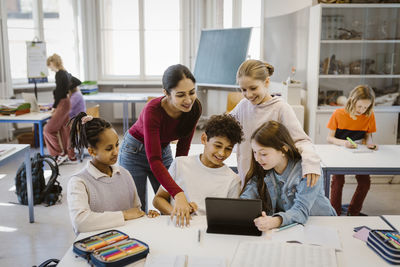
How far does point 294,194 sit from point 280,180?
9 cm

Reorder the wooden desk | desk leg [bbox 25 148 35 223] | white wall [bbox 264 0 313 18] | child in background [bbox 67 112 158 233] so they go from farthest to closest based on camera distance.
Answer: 1. white wall [bbox 264 0 313 18]
2. the wooden desk
3. desk leg [bbox 25 148 35 223]
4. child in background [bbox 67 112 158 233]

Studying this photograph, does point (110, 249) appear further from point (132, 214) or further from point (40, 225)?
point (40, 225)

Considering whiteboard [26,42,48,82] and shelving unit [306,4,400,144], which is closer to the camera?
shelving unit [306,4,400,144]

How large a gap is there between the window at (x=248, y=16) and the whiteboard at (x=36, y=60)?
3.10 meters

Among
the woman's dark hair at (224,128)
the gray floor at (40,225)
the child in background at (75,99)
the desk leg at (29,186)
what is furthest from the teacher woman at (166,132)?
the child in background at (75,99)

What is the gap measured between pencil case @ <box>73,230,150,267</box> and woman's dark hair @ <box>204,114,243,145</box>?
0.64 m

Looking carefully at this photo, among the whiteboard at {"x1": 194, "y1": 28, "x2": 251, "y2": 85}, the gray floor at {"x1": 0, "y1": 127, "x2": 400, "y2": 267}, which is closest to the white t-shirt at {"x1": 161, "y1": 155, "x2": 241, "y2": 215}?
the gray floor at {"x1": 0, "y1": 127, "x2": 400, "y2": 267}

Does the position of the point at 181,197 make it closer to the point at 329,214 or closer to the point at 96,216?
the point at 96,216

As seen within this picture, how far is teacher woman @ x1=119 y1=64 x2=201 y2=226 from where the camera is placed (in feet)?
5.89

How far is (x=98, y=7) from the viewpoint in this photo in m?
7.32

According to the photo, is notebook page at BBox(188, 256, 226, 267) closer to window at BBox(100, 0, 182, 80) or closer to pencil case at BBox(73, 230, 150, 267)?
pencil case at BBox(73, 230, 150, 267)

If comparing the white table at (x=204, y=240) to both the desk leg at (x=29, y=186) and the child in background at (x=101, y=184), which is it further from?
the desk leg at (x=29, y=186)

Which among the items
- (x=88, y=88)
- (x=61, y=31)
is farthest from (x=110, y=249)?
(x=61, y=31)

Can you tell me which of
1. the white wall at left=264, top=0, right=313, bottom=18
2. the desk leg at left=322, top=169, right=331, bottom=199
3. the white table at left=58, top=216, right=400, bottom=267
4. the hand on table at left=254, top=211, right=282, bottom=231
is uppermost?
the white wall at left=264, top=0, right=313, bottom=18
